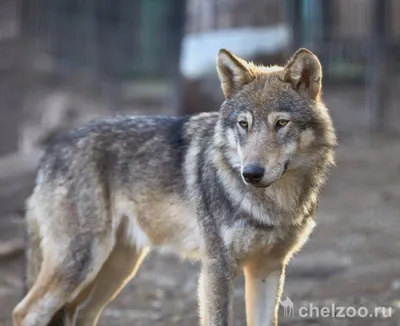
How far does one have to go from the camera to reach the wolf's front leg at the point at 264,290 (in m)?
4.92

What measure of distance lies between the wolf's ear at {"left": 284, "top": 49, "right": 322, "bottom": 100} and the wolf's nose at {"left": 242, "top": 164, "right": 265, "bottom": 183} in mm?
642

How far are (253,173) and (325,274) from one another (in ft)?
10.7

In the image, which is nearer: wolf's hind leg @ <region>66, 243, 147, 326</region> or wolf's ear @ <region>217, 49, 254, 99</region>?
→ wolf's ear @ <region>217, 49, 254, 99</region>

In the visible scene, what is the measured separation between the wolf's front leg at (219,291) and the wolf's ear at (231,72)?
0.99 m

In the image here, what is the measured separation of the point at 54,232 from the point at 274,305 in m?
1.46

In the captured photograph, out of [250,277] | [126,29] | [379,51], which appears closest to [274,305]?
[250,277]

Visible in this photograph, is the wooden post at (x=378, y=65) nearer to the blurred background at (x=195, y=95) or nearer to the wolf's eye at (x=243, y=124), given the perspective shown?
the blurred background at (x=195, y=95)

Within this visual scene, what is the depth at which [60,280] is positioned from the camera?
16.9ft

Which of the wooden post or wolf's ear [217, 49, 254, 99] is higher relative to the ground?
wolf's ear [217, 49, 254, 99]

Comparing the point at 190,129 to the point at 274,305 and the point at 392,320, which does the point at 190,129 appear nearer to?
the point at 274,305

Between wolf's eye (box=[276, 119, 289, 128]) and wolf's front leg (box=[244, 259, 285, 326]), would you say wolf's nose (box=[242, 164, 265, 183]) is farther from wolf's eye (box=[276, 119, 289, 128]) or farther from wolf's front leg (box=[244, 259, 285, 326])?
wolf's front leg (box=[244, 259, 285, 326])

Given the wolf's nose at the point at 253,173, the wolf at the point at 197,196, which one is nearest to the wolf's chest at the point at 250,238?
the wolf at the point at 197,196

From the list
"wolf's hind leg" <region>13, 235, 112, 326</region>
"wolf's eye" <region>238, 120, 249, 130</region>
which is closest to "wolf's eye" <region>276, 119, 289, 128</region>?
"wolf's eye" <region>238, 120, 249, 130</region>

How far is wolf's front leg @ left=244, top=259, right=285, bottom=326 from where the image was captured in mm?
4922
